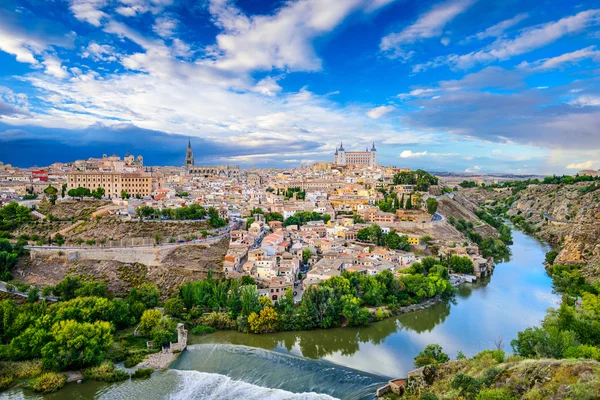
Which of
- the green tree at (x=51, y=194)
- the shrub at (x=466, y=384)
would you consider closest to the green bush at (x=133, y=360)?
the shrub at (x=466, y=384)

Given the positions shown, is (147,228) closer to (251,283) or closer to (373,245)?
(251,283)

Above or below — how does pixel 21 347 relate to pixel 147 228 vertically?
below

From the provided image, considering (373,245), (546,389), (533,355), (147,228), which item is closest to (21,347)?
(147,228)

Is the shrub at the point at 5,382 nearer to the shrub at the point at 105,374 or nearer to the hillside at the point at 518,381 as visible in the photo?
the shrub at the point at 105,374

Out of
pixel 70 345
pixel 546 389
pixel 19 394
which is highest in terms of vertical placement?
pixel 546 389

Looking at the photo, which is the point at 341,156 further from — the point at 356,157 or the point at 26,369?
the point at 26,369

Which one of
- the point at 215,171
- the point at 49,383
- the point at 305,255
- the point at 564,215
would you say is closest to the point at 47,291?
the point at 49,383
